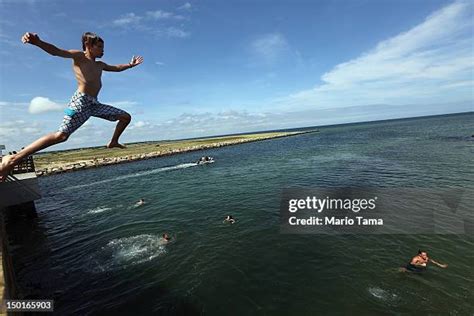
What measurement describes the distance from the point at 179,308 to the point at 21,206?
32.1m

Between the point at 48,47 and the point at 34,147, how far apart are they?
1.86 metres

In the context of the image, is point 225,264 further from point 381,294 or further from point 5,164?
point 5,164

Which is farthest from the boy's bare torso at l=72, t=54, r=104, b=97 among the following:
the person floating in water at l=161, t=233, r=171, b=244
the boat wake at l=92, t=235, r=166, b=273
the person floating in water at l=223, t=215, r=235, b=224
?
the person floating in water at l=223, t=215, r=235, b=224

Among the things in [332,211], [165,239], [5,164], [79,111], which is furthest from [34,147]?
[332,211]

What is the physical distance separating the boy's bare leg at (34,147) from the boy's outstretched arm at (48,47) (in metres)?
1.43

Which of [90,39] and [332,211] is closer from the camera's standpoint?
[90,39]

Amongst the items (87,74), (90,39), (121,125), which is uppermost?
(90,39)

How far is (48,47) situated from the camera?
452cm

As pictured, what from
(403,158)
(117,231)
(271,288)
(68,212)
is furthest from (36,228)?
(403,158)

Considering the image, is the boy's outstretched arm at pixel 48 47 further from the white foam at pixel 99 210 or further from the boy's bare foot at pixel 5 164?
the white foam at pixel 99 210

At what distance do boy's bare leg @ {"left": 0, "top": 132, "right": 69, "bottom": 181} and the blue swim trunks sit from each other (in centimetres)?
14

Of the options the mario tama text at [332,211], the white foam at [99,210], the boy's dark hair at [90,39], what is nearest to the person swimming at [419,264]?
the mario tama text at [332,211]

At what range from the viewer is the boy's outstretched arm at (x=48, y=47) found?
4.33 meters

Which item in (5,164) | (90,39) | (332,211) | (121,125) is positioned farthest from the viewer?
(332,211)
